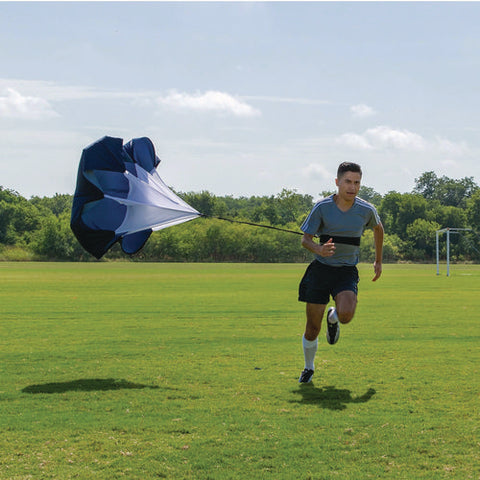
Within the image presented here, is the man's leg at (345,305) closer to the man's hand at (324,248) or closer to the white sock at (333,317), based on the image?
the white sock at (333,317)

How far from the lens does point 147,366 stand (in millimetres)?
9953

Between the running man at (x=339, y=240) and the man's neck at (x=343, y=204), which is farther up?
the man's neck at (x=343, y=204)

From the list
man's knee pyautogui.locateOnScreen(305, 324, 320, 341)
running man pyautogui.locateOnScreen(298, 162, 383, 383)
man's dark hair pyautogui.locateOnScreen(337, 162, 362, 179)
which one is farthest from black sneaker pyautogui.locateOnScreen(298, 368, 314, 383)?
man's dark hair pyautogui.locateOnScreen(337, 162, 362, 179)

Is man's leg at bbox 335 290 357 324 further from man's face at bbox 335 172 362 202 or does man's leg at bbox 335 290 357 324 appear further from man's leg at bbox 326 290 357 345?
man's face at bbox 335 172 362 202

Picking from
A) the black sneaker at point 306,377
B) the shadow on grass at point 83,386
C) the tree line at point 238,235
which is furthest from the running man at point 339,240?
the tree line at point 238,235

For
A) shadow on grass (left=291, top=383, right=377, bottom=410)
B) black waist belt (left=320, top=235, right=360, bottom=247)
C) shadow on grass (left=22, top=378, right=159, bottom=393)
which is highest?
black waist belt (left=320, top=235, right=360, bottom=247)

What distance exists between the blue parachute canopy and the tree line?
90.5 meters

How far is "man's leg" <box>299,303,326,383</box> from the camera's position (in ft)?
27.7

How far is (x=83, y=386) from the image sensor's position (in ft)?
27.5

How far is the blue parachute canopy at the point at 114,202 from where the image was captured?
920 centimetres

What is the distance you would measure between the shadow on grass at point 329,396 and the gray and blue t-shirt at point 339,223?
4.74 feet

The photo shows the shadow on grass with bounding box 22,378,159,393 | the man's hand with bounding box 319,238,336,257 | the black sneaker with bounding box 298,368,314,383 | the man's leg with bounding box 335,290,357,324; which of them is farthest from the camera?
the black sneaker with bounding box 298,368,314,383

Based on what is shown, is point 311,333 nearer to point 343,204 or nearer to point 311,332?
point 311,332

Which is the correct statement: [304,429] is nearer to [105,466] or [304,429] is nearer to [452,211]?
[105,466]
